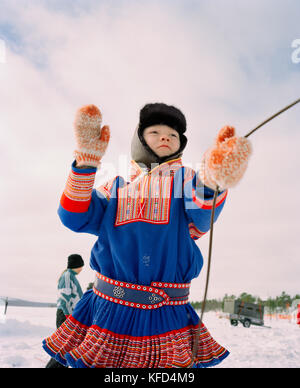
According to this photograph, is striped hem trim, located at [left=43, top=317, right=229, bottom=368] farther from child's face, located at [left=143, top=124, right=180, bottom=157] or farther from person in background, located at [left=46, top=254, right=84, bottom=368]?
person in background, located at [left=46, top=254, right=84, bottom=368]

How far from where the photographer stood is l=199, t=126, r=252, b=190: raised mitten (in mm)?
931

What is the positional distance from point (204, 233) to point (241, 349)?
473 cm

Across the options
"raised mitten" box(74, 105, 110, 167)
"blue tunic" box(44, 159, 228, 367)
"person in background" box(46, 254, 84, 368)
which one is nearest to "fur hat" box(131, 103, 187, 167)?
"blue tunic" box(44, 159, 228, 367)

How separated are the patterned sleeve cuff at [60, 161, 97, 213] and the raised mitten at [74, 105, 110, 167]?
4 centimetres

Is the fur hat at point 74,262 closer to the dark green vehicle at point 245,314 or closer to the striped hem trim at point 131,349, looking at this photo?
the striped hem trim at point 131,349

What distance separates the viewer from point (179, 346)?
47.4 inches

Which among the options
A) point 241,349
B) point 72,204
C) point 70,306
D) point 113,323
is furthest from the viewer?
point 241,349

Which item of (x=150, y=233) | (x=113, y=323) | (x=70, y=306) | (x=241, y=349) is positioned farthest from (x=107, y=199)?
(x=241, y=349)

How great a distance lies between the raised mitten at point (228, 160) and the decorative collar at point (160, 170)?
52 cm

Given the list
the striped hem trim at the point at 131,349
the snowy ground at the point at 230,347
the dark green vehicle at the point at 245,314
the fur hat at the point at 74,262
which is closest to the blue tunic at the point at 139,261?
the striped hem trim at the point at 131,349

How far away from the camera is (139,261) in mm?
1296

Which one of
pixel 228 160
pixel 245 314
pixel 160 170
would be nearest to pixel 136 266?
pixel 160 170

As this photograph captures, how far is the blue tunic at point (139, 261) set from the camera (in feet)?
3.95
